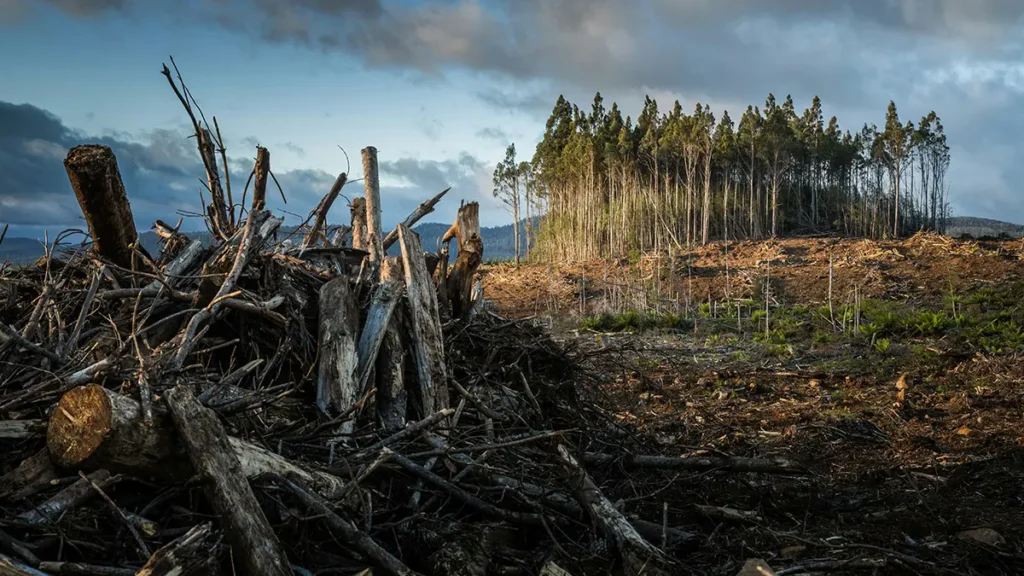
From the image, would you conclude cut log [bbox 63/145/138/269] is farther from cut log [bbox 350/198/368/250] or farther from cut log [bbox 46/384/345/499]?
cut log [bbox 46/384/345/499]

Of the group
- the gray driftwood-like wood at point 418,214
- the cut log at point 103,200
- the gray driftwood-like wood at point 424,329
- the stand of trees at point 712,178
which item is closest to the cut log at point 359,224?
the gray driftwood-like wood at point 418,214

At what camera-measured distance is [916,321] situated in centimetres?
1271

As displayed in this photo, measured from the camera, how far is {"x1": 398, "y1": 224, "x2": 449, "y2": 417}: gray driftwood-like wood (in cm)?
434

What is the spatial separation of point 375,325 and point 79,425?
81.7 inches

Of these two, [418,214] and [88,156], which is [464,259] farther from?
[88,156]

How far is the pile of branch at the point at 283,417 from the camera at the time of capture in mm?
2469

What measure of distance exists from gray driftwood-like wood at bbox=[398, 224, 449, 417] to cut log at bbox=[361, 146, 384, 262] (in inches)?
20.3

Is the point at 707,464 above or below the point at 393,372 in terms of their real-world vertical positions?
below

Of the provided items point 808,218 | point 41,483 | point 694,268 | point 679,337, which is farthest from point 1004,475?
point 808,218

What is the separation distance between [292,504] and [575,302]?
2164 cm

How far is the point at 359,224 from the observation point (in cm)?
626

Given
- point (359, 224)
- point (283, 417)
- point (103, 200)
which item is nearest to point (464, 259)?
point (359, 224)

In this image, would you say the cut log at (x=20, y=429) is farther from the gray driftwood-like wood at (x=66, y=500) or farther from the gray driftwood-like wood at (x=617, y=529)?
the gray driftwood-like wood at (x=617, y=529)

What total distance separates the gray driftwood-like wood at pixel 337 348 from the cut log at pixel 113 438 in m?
1.23
